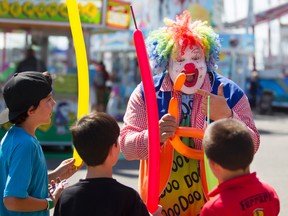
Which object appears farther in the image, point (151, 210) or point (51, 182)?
point (51, 182)

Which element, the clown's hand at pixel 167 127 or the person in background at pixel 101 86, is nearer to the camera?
the clown's hand at pixel 167 127

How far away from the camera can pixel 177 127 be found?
3182mm

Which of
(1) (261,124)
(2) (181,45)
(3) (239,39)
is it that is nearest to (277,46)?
Result: (3) (239,39)

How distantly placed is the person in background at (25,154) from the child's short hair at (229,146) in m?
0.78

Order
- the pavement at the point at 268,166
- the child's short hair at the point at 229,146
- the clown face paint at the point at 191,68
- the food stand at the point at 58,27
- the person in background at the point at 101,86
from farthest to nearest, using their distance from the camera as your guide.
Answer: the person in background at the point at 101,86 → the food stand at the point at 58,27 → the pavement at the point at 268,166 → the clown face paint at the point at 191,68 → the child's short hair at the point at 229,146

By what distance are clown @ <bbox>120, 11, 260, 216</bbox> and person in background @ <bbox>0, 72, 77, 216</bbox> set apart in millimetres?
453

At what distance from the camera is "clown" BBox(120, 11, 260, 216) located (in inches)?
131

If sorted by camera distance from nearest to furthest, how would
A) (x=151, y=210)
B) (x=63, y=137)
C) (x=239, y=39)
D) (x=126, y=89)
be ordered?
(x=151, y=210) < (x=63, y=137) < (x=239, y=39) < (x=126, y=89)

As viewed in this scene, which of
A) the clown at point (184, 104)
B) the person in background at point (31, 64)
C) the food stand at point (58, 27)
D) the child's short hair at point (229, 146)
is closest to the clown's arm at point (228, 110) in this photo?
the clown at point (184, 104)

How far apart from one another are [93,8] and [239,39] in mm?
10093

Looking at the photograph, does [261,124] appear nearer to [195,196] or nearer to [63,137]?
[63,137]

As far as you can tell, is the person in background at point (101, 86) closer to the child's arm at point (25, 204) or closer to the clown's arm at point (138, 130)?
the clown's arm at point (138, 130)

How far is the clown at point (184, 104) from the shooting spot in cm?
333

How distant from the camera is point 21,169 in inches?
115
